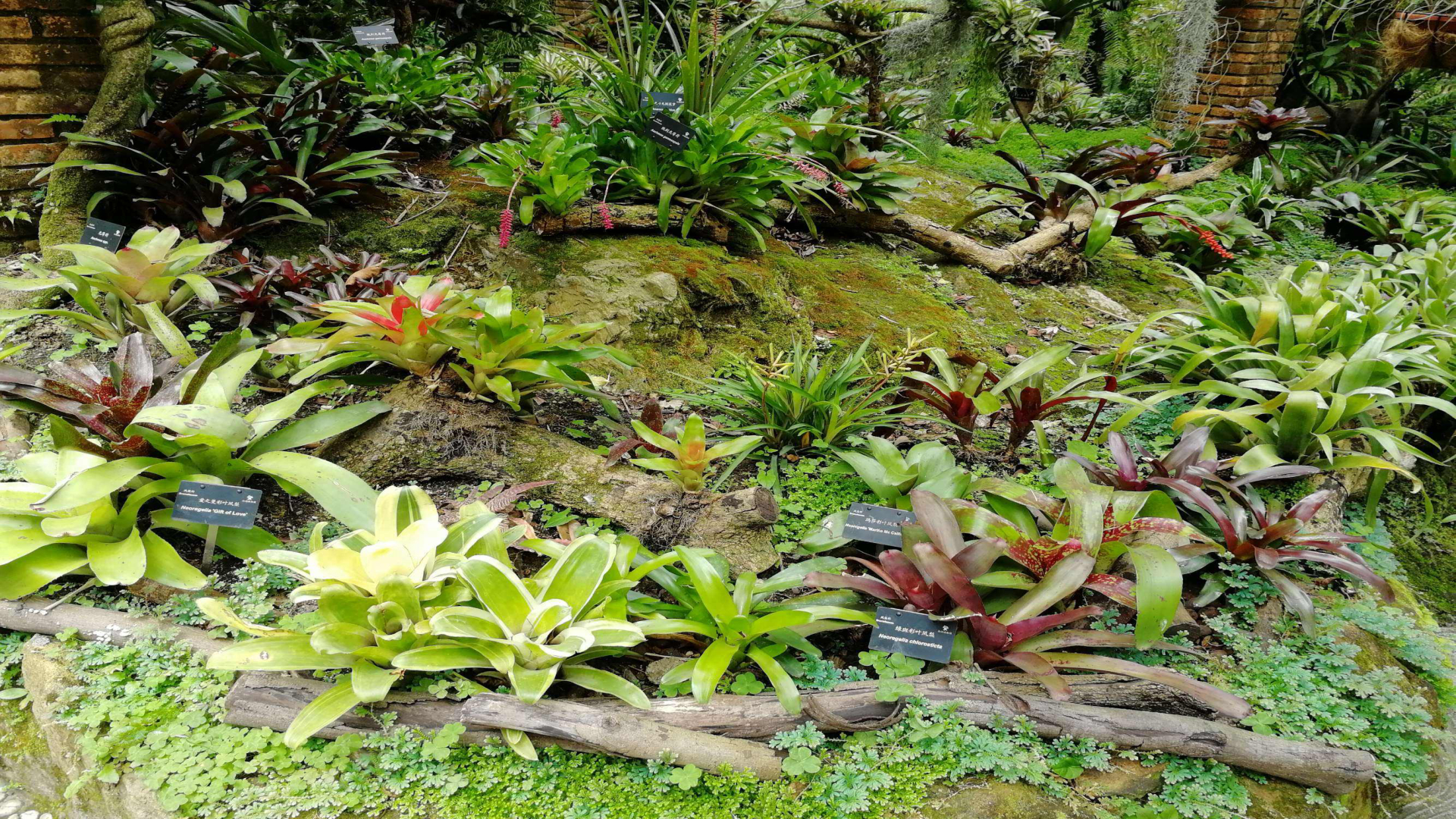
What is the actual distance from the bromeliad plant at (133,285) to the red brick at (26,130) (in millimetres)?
741

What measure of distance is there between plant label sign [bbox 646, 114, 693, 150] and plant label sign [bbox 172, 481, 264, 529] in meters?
2.21

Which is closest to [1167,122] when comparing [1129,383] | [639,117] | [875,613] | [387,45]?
[1129,383]

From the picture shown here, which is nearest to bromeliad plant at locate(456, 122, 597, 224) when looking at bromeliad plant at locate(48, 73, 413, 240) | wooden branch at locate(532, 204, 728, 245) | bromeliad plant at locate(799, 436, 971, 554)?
wooden branch at locate(532, 204, 728, 245)

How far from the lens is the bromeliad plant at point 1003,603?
176cm

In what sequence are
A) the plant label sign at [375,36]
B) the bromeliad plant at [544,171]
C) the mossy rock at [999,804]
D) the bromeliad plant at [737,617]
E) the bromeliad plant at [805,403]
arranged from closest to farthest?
the mossy rock at [999,804]
the bromeliad plant at [737,617]
the bromeliad plant at [805,403]
the bromeliad plant at [544,171]
the plant label sign at [375,36]

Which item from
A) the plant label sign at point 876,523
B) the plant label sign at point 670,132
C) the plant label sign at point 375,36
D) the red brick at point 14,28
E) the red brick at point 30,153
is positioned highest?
the red brick at point 14,28

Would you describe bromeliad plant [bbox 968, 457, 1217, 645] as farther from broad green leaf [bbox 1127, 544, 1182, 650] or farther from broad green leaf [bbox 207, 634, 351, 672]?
broad green leaf [bbox 207, 634, 351, 672]

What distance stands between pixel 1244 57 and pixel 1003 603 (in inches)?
239

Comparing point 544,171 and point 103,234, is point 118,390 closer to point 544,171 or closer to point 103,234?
point 103,234

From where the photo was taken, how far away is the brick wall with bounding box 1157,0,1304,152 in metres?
5.89

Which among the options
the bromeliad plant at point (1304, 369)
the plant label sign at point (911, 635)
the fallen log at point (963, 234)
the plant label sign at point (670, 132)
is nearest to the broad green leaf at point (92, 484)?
the plant label sign at point (911, 635)

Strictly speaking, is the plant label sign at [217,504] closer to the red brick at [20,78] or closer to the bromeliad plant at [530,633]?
the bromeliad plant at [530,633]

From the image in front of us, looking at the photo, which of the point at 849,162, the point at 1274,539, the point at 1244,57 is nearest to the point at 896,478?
the point at 1274,539

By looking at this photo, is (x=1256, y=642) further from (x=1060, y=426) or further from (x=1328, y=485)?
Answer: (x=1060, y=426)
